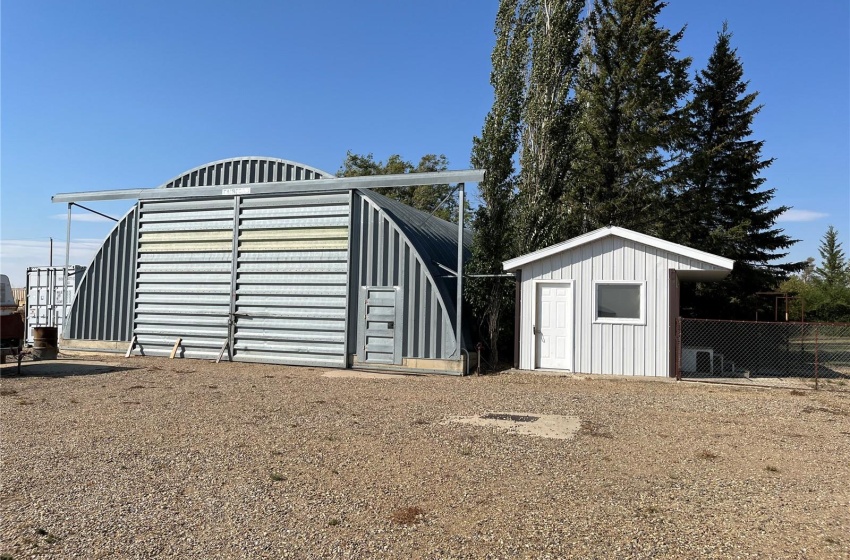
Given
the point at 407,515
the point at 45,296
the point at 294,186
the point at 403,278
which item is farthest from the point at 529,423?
the point at 45,296

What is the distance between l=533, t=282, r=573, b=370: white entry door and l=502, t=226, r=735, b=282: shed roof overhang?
29.6 inches

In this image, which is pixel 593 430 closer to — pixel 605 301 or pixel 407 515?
pixel 407 515

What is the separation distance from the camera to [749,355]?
1894 centimetres

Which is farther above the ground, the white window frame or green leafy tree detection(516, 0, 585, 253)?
green leafy tree detection(516, 0, 585, 253)

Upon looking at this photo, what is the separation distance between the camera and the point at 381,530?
4109 millimetres

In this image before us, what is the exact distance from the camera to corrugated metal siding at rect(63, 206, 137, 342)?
16.8m

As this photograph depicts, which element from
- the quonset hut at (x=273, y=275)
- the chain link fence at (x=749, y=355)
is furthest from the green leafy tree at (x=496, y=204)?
the chain link fence at (x=749, y=355)

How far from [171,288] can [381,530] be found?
14082mm

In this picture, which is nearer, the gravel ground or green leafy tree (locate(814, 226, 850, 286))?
the gravel ground

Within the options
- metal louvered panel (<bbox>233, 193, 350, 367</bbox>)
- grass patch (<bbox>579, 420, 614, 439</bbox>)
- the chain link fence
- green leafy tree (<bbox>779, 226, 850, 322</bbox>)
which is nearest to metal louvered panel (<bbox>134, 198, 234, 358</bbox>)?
metal louvered panel (<bbox>233, 193, 350, 367</bbox>)

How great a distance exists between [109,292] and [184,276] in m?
2.88

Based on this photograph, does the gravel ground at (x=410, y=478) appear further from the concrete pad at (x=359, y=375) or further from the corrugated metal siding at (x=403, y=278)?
the corrugated metal siding at (x=403, y=278)

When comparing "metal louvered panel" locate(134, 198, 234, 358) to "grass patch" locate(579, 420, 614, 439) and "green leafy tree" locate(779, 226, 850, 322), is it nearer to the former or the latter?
"grass patch" locate(579, 420, 614, 439)

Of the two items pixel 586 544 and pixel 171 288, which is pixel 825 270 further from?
pixel 586 544
